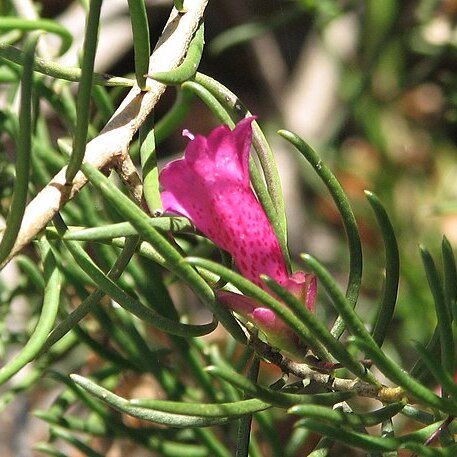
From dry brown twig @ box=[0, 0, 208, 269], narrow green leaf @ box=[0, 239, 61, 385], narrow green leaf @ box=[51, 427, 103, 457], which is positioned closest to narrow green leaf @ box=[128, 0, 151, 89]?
dry brown twig @ box=[0, 0, 208, 269]

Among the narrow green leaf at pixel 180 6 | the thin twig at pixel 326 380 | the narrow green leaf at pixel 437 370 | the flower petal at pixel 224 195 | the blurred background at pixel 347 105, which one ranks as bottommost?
the blurred background at pixel 347 105

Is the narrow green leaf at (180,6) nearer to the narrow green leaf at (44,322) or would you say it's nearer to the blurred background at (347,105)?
the narrow green leaf at (44,322)

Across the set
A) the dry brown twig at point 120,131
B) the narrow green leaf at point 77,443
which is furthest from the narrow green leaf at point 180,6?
the narrow green leaf at point 77,443

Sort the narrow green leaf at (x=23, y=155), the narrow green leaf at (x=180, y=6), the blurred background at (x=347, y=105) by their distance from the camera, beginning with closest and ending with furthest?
the narrow green leaf at (x=23, y=155) < the narrow green leaf at (x=180, y=6) < the blurred background at (x=347, y=105)

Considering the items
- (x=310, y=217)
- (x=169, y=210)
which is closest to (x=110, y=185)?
(x=169, y=210)

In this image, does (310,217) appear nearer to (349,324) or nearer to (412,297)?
(412,297)

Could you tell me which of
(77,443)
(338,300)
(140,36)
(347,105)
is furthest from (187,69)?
(347,105)

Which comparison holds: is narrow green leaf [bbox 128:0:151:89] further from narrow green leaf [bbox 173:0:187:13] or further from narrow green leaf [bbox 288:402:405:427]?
narrow green leaf [bbox 288:402:405:427]
